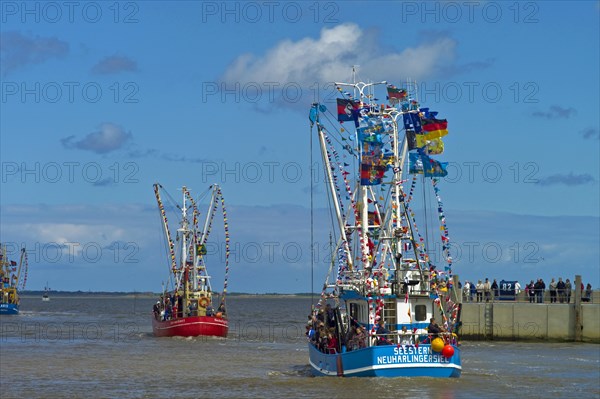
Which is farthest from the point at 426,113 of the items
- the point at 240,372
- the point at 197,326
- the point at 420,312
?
the point at 197,326

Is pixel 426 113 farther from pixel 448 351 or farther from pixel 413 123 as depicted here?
pixel 448 351

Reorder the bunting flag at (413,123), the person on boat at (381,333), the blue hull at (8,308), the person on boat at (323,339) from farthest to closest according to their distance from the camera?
the blue hull at (8,308), the person on boat at (323,339), the bunting flag at (413,123), the person on boat at (381,333)

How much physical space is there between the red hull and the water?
0.67 meters

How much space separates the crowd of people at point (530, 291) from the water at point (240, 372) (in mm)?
3264

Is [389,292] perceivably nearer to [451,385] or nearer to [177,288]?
[451,385]

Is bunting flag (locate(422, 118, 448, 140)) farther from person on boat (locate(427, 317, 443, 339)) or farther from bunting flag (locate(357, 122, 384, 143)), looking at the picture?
person on boat (locate(427, 317, 443, 339))

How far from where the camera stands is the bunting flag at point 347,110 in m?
44.6

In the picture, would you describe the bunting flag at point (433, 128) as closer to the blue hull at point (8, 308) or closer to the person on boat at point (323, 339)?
the person on boat at point (323, 339)

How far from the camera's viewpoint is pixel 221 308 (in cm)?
7756

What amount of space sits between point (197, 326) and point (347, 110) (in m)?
33.4

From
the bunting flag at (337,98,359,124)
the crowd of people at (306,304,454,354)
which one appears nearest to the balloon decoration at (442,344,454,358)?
the crowd of people at (306,304,454,354)

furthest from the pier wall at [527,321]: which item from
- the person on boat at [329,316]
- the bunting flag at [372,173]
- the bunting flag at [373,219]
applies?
the bunting flag at [372,173]

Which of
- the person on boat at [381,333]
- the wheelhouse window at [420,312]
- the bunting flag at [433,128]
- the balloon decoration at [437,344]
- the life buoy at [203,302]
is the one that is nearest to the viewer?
the balloon decoration at [437,344]

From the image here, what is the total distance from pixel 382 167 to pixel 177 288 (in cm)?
3902
